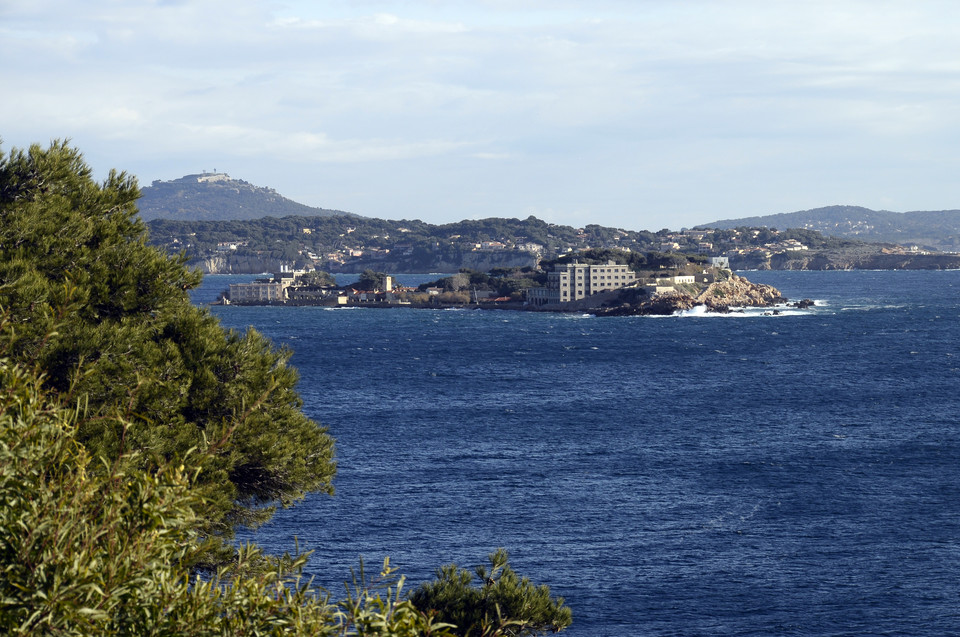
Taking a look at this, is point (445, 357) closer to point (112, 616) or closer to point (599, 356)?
point (599, 356)

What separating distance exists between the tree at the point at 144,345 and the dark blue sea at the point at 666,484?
586 inches

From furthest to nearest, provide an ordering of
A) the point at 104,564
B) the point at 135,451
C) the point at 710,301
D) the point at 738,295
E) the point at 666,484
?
the point at 738,295 → the point at 710,301 → the point at 666,484 → the point at 135,451 → the point at 104,564

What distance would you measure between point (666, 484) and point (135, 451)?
124 feet

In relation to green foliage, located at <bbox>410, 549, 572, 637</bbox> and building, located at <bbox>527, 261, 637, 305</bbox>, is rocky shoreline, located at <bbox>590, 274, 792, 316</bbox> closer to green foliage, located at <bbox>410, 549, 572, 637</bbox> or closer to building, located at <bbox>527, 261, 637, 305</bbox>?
building, located at <bbox>527, 261, 637, 305</bbox>

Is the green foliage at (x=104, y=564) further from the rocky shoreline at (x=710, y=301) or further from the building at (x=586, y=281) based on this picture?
the building at (x=586, y=281)

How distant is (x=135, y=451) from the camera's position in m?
13.8

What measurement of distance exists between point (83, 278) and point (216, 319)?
3.07 m

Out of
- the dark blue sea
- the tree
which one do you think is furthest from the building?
the tree

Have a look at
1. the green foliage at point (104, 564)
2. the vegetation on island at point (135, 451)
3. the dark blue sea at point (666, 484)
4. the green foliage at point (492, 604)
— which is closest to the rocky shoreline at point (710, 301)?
the dark blue sea at point (666, 484)

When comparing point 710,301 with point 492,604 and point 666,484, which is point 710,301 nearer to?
point 666,484

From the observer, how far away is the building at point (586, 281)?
18575cm

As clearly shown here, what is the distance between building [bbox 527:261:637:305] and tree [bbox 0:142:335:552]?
16804 centimetres

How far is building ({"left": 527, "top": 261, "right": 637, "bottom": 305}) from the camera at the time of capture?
186 metres

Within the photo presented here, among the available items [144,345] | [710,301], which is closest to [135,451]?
[144,345]
